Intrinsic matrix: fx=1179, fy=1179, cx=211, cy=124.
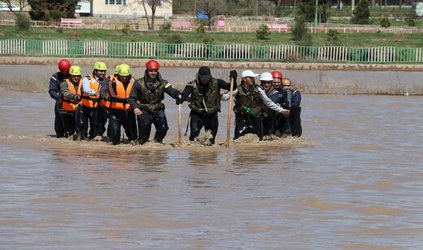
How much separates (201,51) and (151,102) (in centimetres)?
4039

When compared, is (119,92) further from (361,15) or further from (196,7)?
(196,7)

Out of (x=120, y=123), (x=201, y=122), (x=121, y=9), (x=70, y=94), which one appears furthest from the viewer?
(x=121, y=9)

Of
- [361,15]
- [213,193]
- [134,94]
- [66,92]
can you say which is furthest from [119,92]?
[361,15]

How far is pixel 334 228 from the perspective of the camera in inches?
501

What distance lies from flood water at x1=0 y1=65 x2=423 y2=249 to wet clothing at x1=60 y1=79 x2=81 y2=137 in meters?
0.37

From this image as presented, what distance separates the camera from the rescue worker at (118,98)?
64.2 feet

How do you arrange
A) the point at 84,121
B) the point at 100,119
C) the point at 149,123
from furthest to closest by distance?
the point at 84,121
the point at 100,119
the point at 149,123

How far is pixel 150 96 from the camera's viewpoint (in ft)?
64.0

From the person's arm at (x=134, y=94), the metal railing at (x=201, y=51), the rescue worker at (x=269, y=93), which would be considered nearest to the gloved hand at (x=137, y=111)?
the person's arm at (x=134, y=94)

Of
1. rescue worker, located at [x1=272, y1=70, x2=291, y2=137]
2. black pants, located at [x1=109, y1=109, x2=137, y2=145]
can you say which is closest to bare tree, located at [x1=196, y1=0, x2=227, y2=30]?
rescue worker, located at [x1=272, y1=70, x2=291, y2=137]

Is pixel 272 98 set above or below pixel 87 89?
below

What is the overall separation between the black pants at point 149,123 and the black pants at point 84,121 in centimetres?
100

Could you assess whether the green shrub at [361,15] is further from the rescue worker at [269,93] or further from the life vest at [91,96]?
the life vest at [91,96]

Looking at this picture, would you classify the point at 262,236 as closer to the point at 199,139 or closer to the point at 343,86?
the point at 199,139
